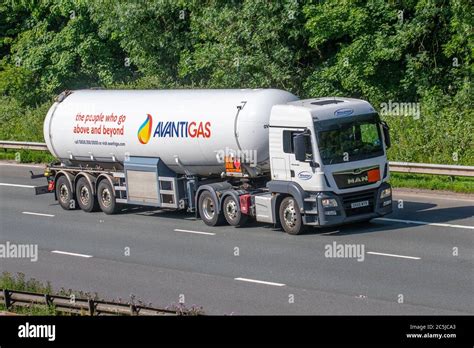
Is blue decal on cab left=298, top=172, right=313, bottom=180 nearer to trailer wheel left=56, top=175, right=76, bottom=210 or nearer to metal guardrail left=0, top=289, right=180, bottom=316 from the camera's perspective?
metal guardrail left=0, top=289, right=180, bottom=316

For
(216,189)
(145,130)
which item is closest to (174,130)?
(145,130)

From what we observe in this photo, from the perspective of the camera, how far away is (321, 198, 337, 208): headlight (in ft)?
73.0

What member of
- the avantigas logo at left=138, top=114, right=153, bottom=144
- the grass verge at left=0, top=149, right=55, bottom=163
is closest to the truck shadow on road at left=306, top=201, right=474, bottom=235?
the avantigas logo at left=138, top=114, right=153, bottom=144

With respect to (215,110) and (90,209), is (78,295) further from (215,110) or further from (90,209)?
(90,209)

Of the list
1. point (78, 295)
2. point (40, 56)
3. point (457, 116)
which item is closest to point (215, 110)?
point (78, 295)

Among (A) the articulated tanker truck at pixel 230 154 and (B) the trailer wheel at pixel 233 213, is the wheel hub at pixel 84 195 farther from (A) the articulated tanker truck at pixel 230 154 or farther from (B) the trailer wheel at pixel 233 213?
(B) the trailer wheel at pixel 233 213

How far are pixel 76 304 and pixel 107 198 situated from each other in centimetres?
1203

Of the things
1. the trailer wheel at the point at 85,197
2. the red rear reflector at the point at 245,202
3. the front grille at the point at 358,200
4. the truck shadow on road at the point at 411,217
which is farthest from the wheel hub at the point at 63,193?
the front grille at the point at 358,200

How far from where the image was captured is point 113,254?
73.7 ft

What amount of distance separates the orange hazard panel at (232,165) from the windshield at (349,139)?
2276 millimetres

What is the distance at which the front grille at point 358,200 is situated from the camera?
2255 cm

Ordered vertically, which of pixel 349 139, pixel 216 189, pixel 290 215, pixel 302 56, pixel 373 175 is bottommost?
pixel 290 215

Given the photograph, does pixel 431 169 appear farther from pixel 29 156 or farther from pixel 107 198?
pixel 29 156

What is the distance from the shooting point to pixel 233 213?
24297mm
